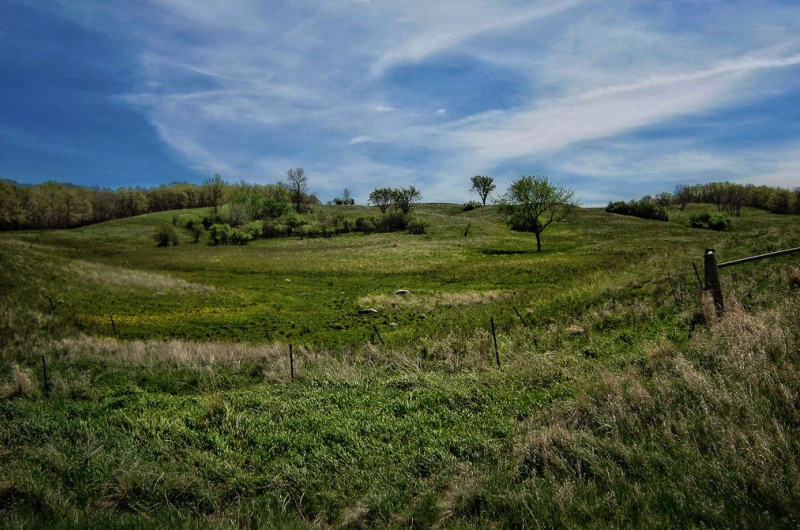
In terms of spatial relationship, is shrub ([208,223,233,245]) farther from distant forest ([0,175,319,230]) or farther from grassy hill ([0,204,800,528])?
grassy hill ([0,204,800,528])

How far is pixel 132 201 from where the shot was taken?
184250 millimetres

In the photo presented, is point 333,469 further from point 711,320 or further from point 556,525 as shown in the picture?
point 711,320

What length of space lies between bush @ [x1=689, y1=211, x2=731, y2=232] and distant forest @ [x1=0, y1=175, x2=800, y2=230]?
18.3 m

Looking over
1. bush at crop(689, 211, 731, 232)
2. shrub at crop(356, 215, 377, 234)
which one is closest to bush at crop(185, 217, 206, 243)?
shrub at crop(356, 215, 377, 234)

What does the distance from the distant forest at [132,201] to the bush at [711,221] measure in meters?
18.3

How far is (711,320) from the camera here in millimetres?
9281

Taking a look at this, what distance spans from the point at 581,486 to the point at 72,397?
10.8m

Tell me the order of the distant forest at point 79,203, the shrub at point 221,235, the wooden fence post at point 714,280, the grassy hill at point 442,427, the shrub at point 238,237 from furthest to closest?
the distant forest at point 79,203 → the shrub at point 221,235 → the shrub at point 238,237 → the wooden fence post at point 714,280 → the grassy hill at point 442,427

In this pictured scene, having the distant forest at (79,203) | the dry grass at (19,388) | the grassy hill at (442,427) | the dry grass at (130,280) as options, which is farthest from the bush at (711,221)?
the distant forest at (79,203)

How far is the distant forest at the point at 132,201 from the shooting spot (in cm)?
13575

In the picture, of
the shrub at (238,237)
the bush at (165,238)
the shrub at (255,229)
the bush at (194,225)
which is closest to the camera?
the bush at (165,238)

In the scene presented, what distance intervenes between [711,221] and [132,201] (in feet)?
688

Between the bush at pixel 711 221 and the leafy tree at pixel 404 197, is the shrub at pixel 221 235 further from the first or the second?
the bush at pixel 711 221

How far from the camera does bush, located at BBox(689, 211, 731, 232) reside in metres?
97.6
